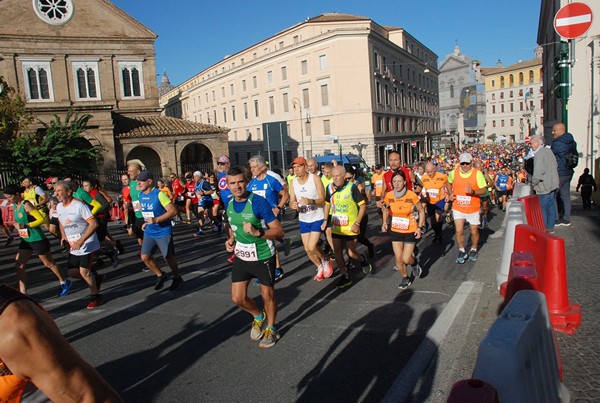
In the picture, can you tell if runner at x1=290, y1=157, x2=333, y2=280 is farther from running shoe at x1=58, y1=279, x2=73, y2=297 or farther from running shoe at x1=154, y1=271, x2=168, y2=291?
running shoe at x1=58, y1=279, x2=73, y2=297

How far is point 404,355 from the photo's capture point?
14.2ft

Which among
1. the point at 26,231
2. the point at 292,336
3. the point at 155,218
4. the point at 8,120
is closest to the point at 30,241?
the point at 26,231

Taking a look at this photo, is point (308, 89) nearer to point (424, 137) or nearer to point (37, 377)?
point (424, 137)

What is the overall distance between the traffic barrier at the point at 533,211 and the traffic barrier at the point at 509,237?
0.26m

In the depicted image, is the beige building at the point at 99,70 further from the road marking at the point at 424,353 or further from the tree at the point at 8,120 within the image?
the road marking at the point at 424,353

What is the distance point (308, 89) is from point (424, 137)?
25.5 metres

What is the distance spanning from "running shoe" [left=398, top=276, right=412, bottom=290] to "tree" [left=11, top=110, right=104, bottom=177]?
621 inches

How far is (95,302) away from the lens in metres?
6.59

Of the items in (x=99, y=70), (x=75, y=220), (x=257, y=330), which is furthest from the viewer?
(x=99, y=70)

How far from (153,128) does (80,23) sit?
10.1 metres

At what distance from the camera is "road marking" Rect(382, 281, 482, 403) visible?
367 cm

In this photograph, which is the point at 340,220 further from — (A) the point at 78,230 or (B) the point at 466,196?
(A) the point at 78,230

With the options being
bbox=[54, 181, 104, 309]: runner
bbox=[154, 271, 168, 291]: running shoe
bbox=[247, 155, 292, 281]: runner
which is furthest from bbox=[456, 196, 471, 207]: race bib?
bbox=[54, 181, 104, 309]: runner

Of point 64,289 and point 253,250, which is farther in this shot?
point 64,289
